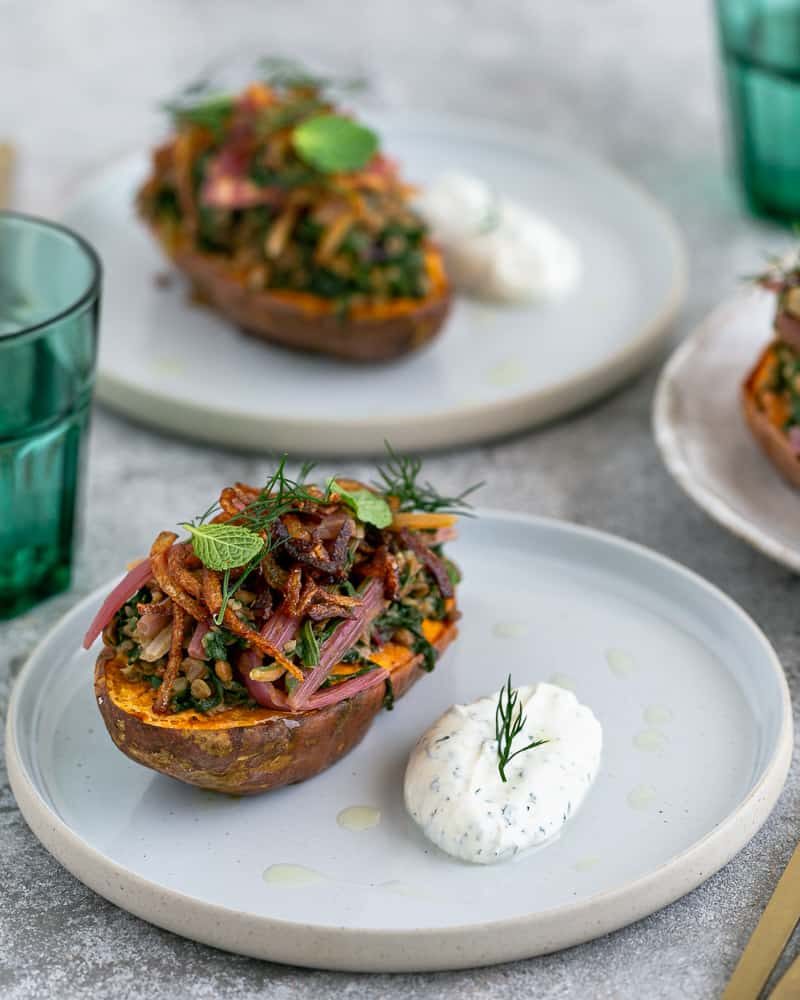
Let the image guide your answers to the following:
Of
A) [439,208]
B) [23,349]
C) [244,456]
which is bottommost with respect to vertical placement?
[244,456]

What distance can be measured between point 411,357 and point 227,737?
2006mm

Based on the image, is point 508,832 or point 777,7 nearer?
point 508,832

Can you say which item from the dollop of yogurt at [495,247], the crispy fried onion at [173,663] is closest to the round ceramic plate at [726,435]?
the dollop of yogurt at [495,247]

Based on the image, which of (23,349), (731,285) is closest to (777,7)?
(731,285)

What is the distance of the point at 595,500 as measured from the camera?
3.98 meters

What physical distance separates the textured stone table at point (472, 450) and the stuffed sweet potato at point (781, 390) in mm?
282

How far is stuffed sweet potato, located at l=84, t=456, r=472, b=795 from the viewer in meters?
2.64

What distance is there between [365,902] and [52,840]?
0.58 meters

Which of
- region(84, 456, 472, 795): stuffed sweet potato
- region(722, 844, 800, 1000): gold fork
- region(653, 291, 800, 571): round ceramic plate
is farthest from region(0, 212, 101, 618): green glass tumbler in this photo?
region(722, 844, 800, 1000): gold fork

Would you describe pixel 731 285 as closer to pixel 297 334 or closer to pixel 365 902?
pixel 297 334

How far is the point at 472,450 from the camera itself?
4.18 metres

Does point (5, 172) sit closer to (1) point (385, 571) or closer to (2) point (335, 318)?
(2) point (335, 318)

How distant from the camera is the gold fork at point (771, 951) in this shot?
2408 mm

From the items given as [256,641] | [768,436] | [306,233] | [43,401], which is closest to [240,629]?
[256,641]
